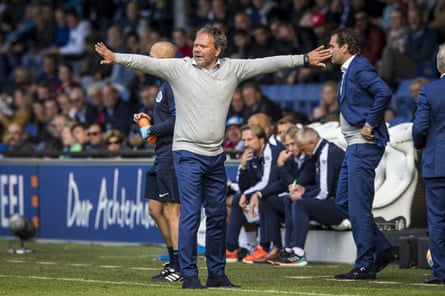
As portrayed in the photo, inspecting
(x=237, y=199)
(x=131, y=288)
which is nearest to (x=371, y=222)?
(x=131, y=288)

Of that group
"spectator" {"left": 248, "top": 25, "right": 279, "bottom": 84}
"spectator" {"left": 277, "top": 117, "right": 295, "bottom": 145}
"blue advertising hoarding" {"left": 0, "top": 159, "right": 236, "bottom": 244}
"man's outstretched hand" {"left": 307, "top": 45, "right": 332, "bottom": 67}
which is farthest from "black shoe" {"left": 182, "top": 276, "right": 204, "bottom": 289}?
"spectator" {"left": 248, "top": 25, "right": 279, "bottom": 84}

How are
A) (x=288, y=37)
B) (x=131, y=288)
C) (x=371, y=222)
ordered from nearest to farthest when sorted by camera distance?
(x=131, y=288), (x=371, y=222), (x=288, y=37)

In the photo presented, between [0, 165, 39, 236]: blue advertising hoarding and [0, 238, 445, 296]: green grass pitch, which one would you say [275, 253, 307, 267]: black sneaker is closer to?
[0, 238, 445, 296]: green grass pitch

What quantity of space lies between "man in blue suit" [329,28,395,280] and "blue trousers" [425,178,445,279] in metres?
0.85

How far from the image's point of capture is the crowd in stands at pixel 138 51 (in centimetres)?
1808

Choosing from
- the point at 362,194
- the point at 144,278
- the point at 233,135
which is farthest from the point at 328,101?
the point at 144,278

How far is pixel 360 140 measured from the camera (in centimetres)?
1126

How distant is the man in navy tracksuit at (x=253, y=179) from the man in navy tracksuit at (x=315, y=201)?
66 centimetres

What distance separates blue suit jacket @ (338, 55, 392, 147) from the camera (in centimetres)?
1108

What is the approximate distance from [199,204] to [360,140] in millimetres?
1989

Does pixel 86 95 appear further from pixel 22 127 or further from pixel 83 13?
pixel 83 13

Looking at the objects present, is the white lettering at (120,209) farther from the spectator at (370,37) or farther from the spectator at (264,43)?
the spectator at (370,37)

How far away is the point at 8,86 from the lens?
26.1 metres

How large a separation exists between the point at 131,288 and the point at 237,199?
4.56 meters
